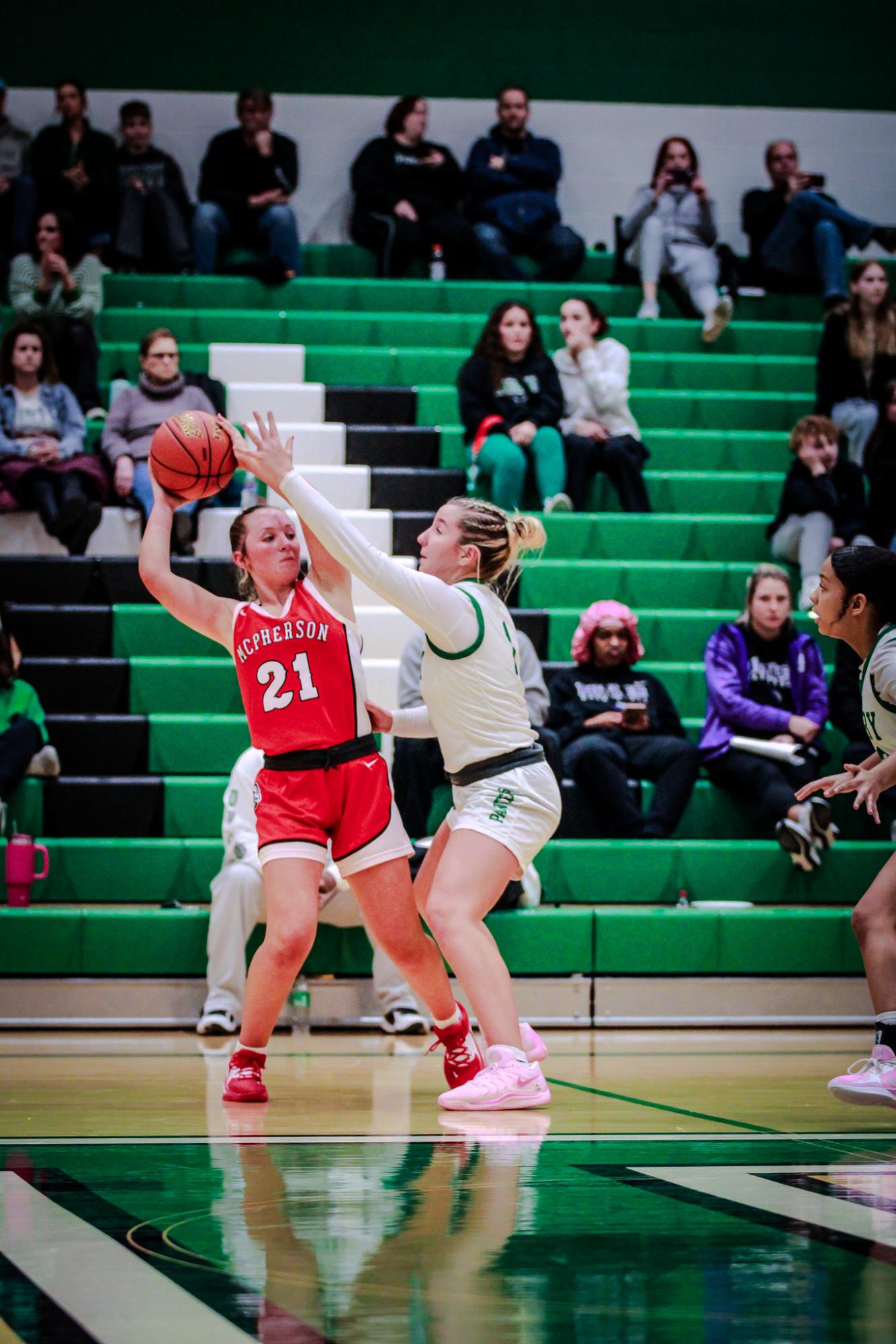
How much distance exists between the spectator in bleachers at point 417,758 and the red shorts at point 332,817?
2.02 m

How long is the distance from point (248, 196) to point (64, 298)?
5.61ft

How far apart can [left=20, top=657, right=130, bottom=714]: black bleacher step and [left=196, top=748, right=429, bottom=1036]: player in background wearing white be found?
160 cm

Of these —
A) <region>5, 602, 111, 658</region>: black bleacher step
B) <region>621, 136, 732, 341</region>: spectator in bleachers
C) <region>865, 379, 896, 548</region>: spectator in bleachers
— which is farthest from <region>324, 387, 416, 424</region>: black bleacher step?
Answer: <region>865, 379, 896, 548</region>: spectator in bleachers

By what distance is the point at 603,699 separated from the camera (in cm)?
687

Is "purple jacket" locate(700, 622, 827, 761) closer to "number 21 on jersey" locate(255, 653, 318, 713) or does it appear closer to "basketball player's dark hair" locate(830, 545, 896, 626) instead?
"basketball player's dark hair" locate(830, 545, 896, 626)

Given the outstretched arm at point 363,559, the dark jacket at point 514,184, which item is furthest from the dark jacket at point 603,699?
the dark jacket at point 514,184

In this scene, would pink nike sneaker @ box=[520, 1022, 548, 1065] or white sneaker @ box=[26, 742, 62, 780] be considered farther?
white sneaker @ box=[26, 742, 62, 780]

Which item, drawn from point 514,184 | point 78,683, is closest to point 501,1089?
point 78,683

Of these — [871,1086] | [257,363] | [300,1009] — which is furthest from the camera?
[257,363]

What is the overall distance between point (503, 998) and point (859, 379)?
228 inches

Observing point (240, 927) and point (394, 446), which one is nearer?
point (240, 927)

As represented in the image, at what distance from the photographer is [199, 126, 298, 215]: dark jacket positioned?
9.91 metres

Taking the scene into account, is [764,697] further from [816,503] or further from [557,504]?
[557,504]

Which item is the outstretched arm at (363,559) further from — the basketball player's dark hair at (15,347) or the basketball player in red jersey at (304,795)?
the basketball player's dark hair at (15,347)
